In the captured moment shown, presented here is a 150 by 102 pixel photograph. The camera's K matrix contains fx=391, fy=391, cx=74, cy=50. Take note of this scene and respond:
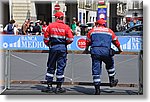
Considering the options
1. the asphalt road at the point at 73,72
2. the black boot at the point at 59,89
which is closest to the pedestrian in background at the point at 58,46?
the black boot at the point at 59,89

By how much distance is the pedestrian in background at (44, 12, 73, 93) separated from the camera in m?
6.65

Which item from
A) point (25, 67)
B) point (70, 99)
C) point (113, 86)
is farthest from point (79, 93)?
point (25, 67)

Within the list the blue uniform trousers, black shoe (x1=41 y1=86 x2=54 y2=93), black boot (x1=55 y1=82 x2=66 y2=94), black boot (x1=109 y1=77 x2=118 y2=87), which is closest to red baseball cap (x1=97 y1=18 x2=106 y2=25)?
the blue uniform trousers

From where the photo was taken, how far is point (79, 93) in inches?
274

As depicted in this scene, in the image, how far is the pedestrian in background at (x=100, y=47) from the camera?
667cm

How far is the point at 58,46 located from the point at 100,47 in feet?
2.39

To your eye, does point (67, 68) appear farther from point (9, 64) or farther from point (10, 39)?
point (10, 39)

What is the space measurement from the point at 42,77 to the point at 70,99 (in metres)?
1.22

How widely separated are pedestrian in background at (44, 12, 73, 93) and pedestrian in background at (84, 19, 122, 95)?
1.31 ft

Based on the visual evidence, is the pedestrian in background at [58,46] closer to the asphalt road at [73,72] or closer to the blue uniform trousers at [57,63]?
the blue uniform trousers at [57,63]

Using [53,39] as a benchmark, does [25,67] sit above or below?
below

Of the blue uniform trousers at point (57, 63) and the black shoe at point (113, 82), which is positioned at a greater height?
the blue uniform trousers at point (57, 63)

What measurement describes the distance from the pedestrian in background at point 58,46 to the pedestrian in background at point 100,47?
0.40 m

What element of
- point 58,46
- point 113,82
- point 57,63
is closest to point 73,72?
point 113,82
